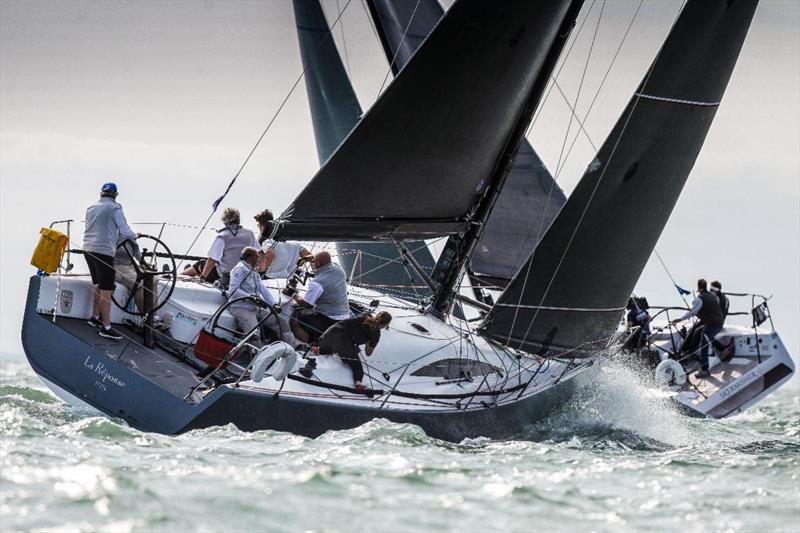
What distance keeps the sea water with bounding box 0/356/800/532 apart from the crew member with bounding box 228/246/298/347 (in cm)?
144

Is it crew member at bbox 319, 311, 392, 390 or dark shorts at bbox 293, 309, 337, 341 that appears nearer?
crew member at bbox 319, 311, 392, 390

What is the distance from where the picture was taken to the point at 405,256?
1250 centimetres

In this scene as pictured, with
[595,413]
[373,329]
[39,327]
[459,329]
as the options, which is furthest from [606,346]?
[39,327]

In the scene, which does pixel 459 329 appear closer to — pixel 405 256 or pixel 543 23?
pixel 405 256

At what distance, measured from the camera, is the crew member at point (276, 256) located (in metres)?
12.2

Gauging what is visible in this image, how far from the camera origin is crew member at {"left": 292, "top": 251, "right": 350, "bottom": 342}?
11180 mm

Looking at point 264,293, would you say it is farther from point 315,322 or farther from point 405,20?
point 405,20

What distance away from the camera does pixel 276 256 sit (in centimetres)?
1252

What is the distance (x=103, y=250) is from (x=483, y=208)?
11.8 ft

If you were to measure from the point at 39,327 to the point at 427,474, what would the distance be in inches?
149

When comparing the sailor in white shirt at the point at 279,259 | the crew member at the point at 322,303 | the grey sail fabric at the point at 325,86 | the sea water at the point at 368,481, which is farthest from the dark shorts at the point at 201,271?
the grey sail fabric at the point at 325,86

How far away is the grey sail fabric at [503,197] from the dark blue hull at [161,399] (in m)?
5.50

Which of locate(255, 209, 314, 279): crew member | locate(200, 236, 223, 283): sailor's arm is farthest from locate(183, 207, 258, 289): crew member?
locate(255, 209, 314, 279): crew member

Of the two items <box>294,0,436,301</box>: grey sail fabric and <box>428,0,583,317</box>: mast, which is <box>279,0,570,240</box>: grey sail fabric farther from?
<box>294,0,436,301</box>: grey sail fabric
